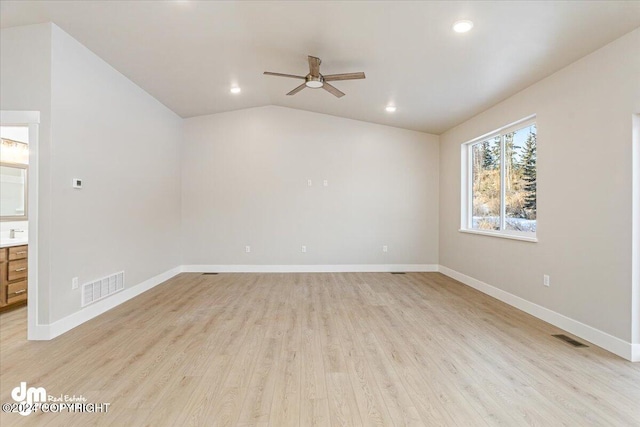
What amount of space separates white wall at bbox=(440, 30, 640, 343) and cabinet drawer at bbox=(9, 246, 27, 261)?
6.04 metres

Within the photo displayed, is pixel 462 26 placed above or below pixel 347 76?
above

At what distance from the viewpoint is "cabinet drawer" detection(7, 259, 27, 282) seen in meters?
3.83

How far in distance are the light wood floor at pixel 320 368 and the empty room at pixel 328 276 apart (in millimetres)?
20

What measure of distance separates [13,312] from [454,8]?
5566mm

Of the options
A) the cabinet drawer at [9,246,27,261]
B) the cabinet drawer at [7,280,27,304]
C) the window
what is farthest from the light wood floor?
the window

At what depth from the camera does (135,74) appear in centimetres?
429

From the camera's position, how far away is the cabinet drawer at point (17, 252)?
383 cm

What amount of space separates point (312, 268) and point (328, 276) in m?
0.52

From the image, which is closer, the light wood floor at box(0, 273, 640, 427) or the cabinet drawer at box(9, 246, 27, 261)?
the light wood floor at box(0, 273, 640, 427)

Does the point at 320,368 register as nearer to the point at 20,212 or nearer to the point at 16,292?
the point at 16,292

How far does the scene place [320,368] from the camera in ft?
8.21

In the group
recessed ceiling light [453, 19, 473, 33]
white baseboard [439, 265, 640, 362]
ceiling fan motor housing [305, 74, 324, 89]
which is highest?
recessed ceiling light [453, 19, 473, 33]

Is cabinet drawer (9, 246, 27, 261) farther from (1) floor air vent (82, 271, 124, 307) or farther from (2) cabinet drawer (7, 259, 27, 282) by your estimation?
(1) floor air vent (82, 271, 124, 307)

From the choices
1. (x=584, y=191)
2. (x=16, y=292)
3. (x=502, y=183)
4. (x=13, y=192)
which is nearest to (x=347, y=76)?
(x=584, y=191)
